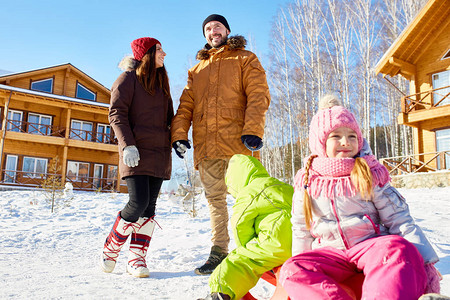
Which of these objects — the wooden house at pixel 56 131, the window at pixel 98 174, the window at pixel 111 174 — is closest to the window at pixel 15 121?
the wooden house at pixel 56 131

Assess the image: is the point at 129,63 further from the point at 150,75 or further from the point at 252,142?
the point at 252,142

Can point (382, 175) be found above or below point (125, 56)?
below

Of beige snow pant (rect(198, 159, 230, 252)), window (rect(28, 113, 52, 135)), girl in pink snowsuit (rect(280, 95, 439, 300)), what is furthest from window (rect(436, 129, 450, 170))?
window (rect(28, 113, 52, 135))

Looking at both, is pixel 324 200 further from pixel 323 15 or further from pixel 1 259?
pixel 323 15

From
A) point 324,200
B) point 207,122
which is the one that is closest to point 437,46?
point 207,122

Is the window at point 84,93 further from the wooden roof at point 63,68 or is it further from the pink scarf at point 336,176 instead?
the pink scarf at point 336,176

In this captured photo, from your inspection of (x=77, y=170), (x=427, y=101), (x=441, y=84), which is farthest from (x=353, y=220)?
(x=77, y=170)

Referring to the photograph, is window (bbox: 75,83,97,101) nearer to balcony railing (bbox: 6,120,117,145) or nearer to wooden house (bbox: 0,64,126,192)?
wooden house (bbox: 0,64,126,192)

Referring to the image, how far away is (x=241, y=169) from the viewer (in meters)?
2.43

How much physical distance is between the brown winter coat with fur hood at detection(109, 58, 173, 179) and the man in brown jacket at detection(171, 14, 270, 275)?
141 mm

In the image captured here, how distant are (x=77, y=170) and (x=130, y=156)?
18.1m

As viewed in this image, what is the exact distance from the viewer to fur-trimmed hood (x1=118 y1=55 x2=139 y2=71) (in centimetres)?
317

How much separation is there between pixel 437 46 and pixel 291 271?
1699 centimetres

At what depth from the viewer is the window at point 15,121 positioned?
1765 cm
